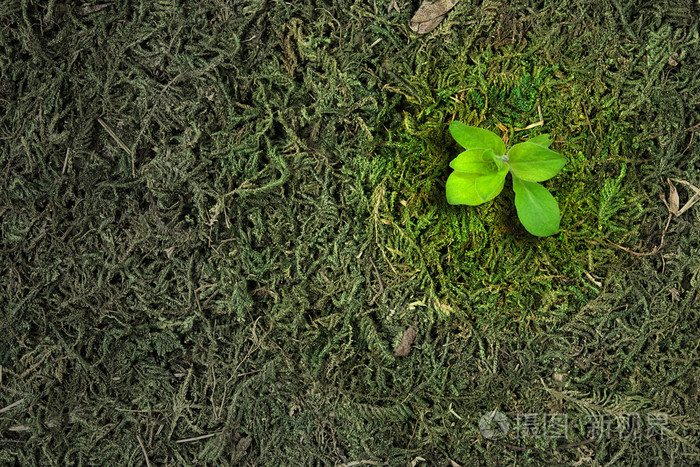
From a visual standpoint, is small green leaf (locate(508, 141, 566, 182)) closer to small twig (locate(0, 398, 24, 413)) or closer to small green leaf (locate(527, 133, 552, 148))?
small green leaf (locate(527, 133, 552, 148))

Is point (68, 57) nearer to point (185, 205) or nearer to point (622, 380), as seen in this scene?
point (185, 205)

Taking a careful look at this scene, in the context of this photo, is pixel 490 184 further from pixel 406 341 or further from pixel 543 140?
pixel 406 341

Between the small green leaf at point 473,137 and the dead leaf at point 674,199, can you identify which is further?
the dead leaf at point 674,199

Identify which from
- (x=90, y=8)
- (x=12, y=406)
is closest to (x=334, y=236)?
(x=90, y=8)

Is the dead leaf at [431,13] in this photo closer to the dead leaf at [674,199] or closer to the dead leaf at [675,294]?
the dead leaf at [674,199]

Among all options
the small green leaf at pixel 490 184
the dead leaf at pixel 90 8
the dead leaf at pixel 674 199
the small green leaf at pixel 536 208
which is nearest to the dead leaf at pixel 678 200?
the dead leaf at pixel 674 199

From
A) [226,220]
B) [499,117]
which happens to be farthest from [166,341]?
[499,117]
